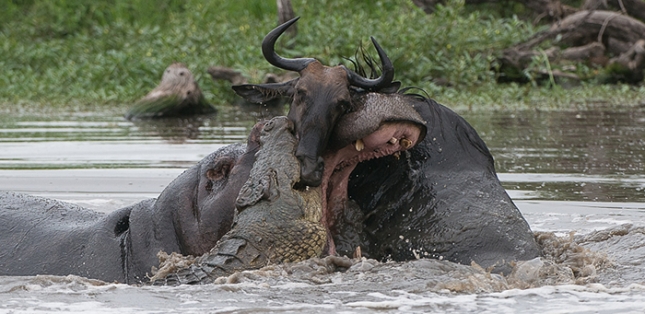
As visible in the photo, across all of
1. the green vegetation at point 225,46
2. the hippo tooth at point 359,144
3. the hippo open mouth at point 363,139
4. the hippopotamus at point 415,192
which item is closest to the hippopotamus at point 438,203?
the hippopotamus at point 415,192

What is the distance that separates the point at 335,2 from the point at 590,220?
1050 cm

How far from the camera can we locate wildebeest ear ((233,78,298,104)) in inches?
151

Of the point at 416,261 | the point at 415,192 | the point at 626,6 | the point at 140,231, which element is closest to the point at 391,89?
the point at 415,192

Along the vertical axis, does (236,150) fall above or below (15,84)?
above

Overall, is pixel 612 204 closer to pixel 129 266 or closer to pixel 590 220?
pixel 590 220

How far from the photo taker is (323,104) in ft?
12.0

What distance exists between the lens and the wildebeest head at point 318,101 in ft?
11.9

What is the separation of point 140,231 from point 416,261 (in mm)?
959

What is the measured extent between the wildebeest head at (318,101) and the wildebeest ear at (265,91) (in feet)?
0.11

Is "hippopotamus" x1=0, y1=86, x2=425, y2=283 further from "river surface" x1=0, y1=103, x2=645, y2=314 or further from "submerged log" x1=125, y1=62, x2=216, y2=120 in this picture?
"submerged log" x1=125, y1=62, x2=216, y2=120

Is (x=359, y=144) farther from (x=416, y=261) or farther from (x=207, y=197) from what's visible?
(x=207, y=197)

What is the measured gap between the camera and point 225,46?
47.3ft

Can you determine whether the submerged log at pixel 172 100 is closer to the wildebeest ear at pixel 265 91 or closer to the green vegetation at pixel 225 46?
the green vegetation at pixel 225 46

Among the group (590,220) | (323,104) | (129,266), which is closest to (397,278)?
(323,104)
